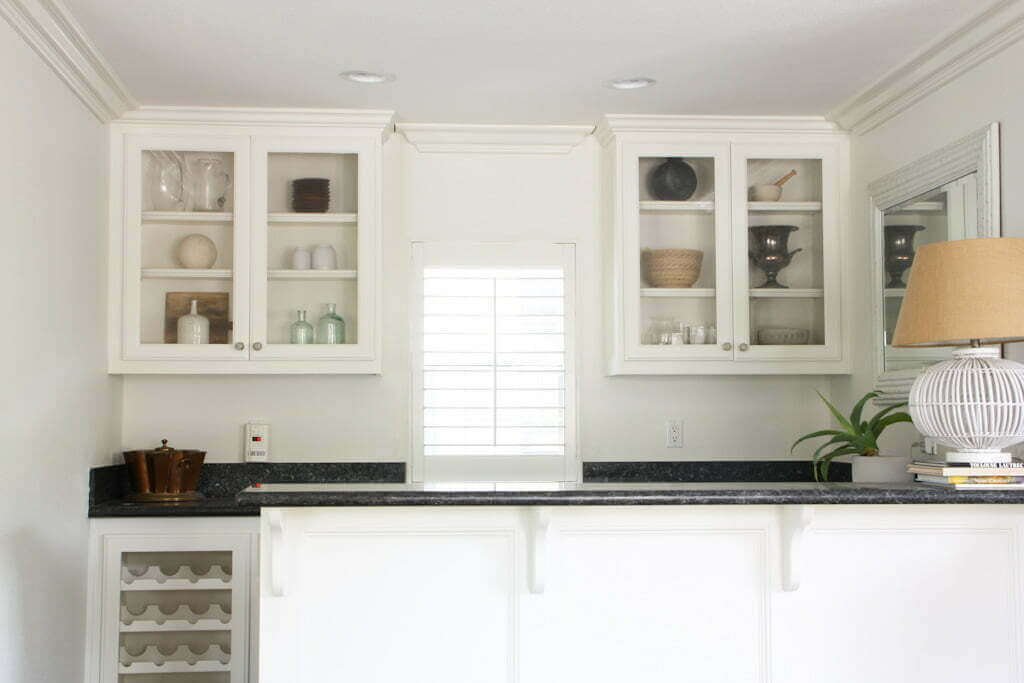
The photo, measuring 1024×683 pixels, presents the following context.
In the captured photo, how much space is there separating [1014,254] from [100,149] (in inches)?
114

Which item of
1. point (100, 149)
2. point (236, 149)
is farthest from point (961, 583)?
point (100, 149)

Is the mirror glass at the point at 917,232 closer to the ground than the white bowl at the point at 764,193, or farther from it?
closer to the ground

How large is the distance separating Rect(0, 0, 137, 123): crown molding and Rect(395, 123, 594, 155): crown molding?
103 cm

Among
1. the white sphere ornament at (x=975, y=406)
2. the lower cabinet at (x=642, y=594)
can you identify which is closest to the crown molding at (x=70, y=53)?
the lower cabinet at (x=642, y=594)

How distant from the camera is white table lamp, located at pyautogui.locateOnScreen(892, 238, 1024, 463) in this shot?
2.67 m

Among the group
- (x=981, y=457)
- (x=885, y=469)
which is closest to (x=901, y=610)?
(x=981, y=457)

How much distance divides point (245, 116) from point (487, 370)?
1.29 meters

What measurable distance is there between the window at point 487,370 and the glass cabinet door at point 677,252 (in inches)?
15.0

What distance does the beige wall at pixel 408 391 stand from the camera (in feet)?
14.0

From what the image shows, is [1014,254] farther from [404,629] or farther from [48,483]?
[48,483]

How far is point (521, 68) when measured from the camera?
3578 millimetres

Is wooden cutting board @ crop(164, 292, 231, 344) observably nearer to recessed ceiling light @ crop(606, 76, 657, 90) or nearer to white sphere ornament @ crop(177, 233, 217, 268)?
white sphere ornament @ crop(177, 233, 217, 268)

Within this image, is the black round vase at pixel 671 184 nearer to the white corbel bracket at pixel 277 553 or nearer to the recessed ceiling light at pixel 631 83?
the recessed ceiling light at pixel 631 83

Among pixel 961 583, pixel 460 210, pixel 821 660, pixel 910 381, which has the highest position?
pixel 460 210
